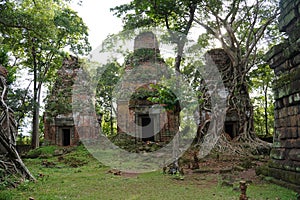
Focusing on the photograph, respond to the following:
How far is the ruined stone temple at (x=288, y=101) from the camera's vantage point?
6.51 m

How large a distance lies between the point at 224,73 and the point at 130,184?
12.5 metres

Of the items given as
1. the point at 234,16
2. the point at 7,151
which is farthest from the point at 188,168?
the point at 234,16

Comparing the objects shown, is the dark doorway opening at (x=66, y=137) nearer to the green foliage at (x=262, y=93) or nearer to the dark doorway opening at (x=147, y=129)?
the dark doorway opening at (x=147, y=129)

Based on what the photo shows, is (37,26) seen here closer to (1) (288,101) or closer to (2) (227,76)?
(1) (288,101)

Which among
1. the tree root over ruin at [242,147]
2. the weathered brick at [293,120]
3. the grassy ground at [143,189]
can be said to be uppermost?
the weathered brick at [293,120]

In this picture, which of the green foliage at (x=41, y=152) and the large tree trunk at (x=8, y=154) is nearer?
the large tree trunk at (x=8, y=154)

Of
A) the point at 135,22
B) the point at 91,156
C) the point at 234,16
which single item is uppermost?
the point at 234,16

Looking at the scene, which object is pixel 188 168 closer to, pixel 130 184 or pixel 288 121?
pixel 130 184

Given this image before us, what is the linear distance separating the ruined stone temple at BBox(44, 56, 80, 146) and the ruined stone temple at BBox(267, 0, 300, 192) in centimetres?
1543

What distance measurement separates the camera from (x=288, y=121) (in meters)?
6.95

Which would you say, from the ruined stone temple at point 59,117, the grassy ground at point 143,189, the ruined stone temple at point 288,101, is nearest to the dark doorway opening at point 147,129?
the ruined stone temple at point 59,117

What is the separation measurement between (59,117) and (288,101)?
16686mm

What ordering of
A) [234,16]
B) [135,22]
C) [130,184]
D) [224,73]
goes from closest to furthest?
1. [130,184]
2. [135,22]
3. [234,16]
4. [224,73]

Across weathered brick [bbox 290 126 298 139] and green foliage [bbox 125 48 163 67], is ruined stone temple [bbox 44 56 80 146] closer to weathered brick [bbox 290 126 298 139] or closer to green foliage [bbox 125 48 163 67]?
green foliage [bbox 125 48 163 67]
